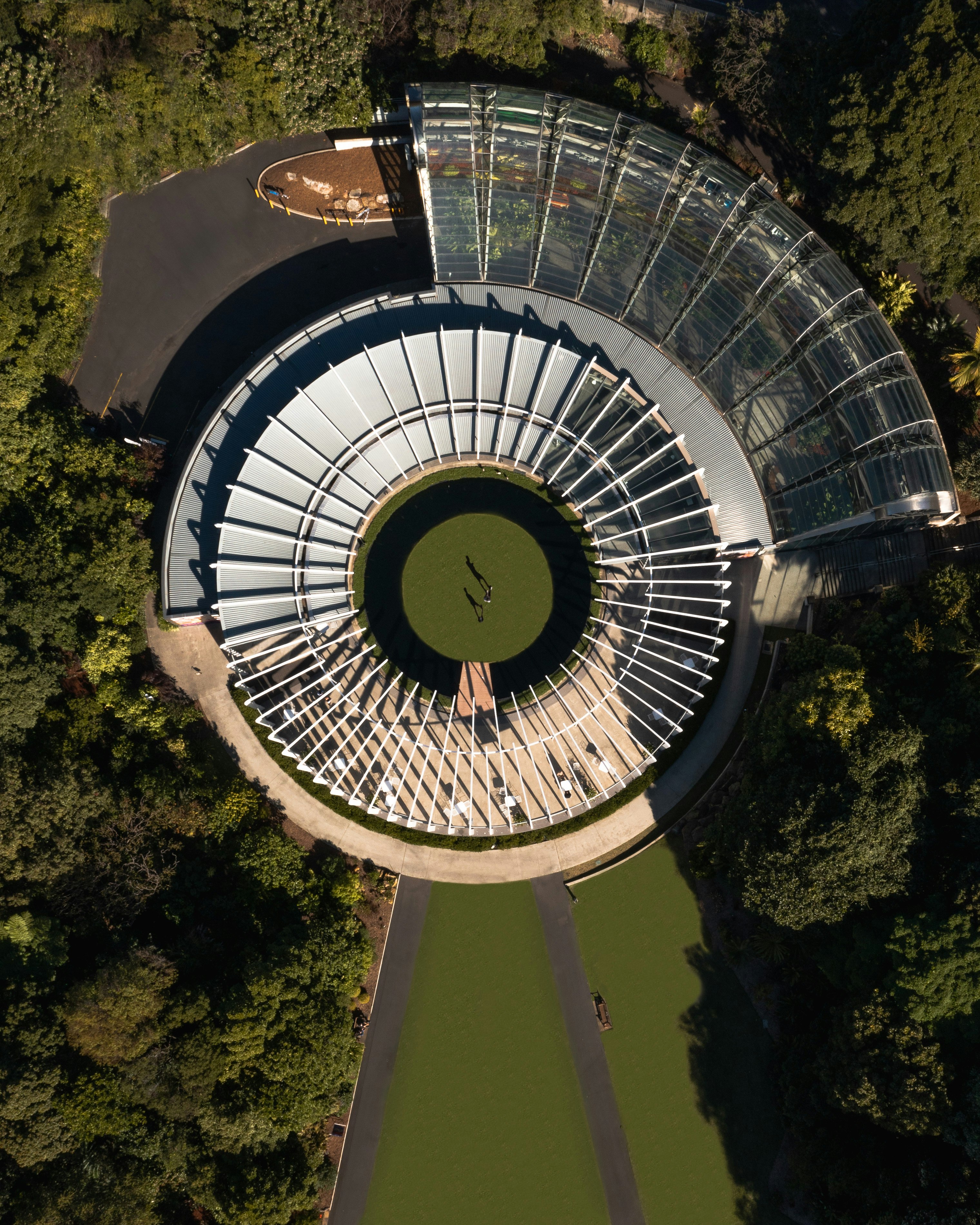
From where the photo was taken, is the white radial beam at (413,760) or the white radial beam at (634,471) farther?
the white radial beam at (413,760)

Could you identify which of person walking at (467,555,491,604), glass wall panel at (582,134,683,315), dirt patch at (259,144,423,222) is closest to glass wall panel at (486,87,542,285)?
glass wall panel at (582,134,683,315)

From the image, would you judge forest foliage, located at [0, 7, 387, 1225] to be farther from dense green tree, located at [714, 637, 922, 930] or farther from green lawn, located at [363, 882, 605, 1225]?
dense green tree, located at [714, 637, 922, 930]

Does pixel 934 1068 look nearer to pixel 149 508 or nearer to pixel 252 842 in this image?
pixel 252 842

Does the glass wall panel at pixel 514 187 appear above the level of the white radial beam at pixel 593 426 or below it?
above

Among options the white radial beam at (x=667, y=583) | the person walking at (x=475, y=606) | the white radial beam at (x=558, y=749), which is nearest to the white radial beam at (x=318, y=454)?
the person walking at (x=475, y=606)

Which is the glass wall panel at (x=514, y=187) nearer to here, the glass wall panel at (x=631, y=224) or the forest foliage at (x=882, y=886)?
the glass wall panel at (x=631, y=224)

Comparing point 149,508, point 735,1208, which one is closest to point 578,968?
point 735,1208

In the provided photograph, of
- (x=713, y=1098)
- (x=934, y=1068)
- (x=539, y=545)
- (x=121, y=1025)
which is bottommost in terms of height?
(x=713, y=1098)
